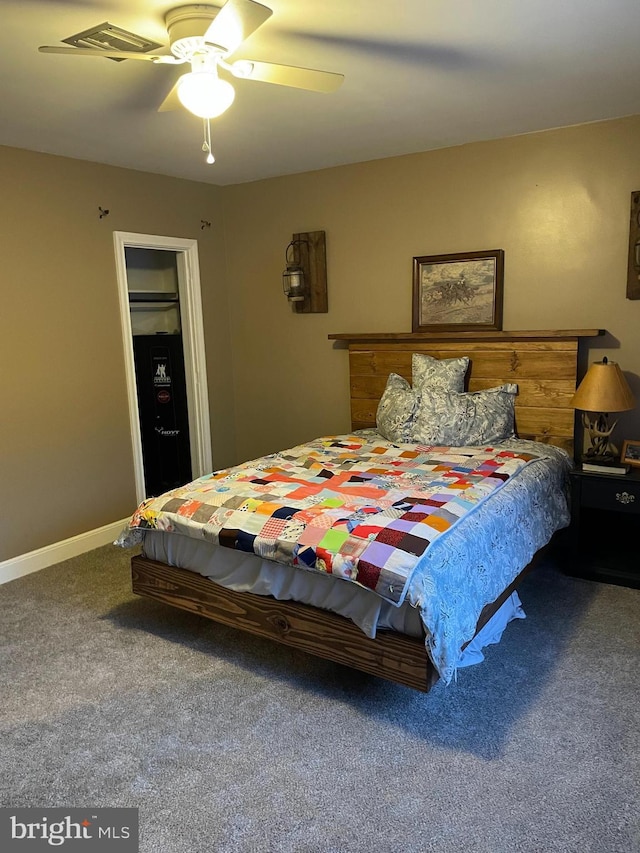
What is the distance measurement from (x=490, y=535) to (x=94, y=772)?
1.65 m

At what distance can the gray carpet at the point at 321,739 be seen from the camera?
1.82m

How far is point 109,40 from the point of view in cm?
198

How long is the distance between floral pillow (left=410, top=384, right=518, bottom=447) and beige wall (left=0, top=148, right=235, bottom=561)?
2012 mm

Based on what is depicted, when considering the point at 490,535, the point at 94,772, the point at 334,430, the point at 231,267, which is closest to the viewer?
the point at 94,772

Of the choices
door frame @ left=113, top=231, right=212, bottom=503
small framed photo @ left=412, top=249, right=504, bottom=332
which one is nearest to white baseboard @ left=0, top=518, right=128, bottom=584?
door frame @ left=113, top=231, right=212, bottom=503

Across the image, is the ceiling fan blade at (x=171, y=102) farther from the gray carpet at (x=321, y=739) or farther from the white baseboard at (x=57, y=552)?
the white baseboard at (x=57, y=552)

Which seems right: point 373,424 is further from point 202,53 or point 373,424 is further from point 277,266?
point 202,53

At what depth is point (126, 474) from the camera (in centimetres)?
435

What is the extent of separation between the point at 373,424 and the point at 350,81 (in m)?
2.25

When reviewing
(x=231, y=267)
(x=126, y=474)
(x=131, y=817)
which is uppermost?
(x=231, y=267)

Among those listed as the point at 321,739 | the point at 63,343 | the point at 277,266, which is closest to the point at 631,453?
the point at 321,739

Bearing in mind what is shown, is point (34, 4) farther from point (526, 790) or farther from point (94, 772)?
point (526, 790)

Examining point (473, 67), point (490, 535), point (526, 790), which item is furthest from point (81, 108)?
point (526, 790)

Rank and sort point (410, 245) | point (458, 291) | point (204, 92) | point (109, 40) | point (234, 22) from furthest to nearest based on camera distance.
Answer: point (410, 245)
point (458, 291)
point (204, 92)
point (109, 40)
point (234, 22)
